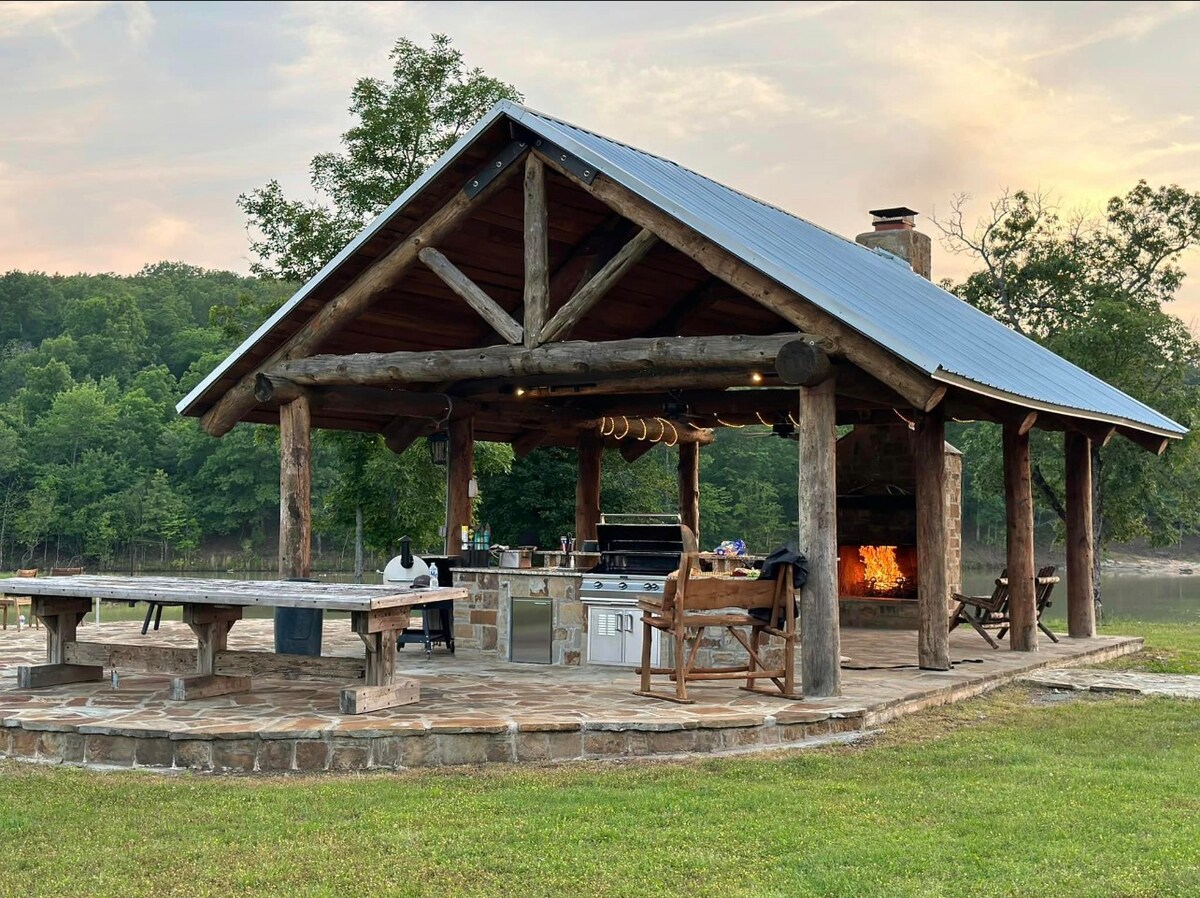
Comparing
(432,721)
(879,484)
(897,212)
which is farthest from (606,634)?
(897,212)

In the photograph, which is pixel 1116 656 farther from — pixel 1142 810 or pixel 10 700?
pixel 10 700

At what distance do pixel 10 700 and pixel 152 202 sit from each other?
101 ft

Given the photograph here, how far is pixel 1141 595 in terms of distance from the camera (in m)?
32.7

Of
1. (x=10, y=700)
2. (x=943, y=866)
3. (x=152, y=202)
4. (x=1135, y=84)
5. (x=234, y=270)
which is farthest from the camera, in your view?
(x=234, y=270)

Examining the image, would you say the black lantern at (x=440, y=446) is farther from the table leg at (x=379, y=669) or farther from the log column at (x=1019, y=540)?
the log column at (x=1019, y=540)

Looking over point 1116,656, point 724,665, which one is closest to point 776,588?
point 724,665

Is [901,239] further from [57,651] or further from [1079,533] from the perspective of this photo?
[57,651]

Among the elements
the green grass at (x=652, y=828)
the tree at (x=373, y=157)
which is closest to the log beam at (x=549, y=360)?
the green grass at (x=652, y=828)

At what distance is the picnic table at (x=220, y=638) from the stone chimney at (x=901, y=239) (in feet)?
37.0

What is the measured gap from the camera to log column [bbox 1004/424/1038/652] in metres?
11.7

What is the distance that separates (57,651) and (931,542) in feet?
22.1

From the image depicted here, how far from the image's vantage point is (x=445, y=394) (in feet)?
43.4

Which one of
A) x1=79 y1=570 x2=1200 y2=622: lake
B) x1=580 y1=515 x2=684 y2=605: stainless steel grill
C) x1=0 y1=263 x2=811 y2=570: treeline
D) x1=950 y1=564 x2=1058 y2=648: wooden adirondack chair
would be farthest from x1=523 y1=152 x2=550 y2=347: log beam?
x1=0 y1=263 x2=811 y2=570: treeline

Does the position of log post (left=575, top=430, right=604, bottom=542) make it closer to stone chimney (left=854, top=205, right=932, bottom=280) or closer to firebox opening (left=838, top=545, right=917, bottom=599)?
firebox opening (left=838, top=545, right=917, bottom=599)
